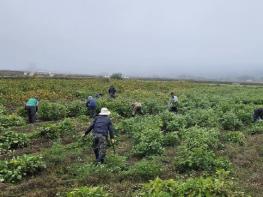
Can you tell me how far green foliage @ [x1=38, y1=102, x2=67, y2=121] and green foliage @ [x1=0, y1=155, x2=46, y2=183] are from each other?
43.9ft

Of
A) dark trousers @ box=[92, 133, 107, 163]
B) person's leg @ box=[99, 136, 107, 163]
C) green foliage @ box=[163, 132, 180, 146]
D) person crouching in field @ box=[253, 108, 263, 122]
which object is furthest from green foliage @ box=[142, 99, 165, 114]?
person's leg @ box=[99, 136, 107, 163]

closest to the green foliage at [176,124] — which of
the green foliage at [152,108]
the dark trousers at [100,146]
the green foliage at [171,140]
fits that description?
the green foliage at [171,140]

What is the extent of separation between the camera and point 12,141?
18297 mm

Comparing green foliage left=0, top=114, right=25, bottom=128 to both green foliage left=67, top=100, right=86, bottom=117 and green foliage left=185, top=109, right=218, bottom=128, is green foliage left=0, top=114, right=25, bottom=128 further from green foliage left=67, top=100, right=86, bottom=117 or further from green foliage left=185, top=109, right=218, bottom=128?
green foliage left=185, top=109, right=218, bottom=128

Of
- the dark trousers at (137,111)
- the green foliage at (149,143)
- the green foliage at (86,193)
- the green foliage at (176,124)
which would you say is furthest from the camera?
the dark trousers at (137,111)

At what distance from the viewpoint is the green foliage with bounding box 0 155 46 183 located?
1374 cm

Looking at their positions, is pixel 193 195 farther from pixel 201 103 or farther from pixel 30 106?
pixel 201 103

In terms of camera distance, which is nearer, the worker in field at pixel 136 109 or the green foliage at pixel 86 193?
the green foliage at pixel 86 193

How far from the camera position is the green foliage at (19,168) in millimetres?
13742

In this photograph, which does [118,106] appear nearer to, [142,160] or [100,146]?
[142,160]

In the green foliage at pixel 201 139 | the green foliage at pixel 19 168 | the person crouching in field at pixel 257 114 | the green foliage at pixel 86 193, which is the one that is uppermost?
the person crouching in field at pixel 257 114

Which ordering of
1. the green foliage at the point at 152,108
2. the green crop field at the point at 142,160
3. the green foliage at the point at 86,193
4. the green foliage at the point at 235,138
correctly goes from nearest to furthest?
the green foliage at the point at 86,193 → the green crop field at the point at 142,160 → the green foliage at the point at 235,138 → the green foliage at the point at 152,108

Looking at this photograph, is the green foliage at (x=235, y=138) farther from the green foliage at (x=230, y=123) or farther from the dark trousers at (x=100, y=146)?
the dark trousers at (x=100, y=146)

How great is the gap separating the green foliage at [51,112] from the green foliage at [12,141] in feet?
29.9
